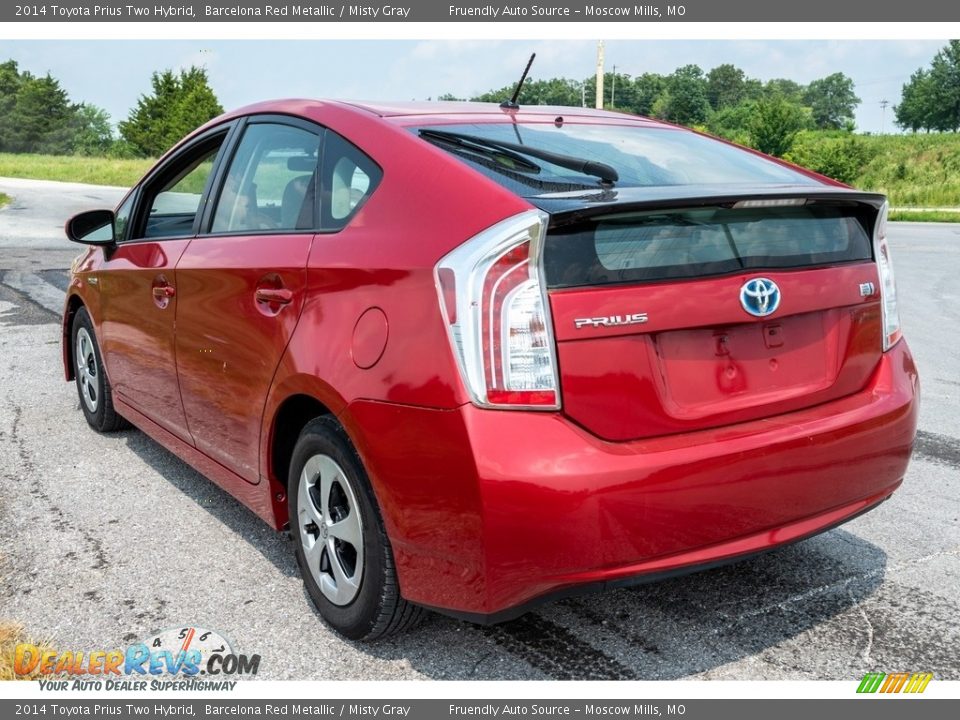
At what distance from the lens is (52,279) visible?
37.2 feet

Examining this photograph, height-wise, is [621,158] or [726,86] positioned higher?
[726,86]

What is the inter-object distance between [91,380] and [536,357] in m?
3.79

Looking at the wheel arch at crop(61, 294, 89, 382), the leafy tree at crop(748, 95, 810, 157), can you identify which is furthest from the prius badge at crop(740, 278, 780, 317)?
the leafy tree at crop(748, 95, 810, 157)

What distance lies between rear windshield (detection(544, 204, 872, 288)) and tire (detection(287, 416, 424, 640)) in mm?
885

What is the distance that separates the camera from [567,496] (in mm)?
2275

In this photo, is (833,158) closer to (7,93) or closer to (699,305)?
(699,305)

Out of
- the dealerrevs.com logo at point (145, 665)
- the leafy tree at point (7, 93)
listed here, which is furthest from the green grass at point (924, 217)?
the leafy tree at point (7, 93)

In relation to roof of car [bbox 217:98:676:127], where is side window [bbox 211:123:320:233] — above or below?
below

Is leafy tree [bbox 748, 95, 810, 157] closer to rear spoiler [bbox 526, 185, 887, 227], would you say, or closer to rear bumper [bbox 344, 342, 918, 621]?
rear spoiler [bbox 526, 185, 887, 227]

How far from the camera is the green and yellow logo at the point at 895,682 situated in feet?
8.73

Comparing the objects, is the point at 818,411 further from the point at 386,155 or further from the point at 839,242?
the point at 386,155

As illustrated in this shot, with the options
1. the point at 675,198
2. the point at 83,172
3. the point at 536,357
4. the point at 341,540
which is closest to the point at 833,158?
the point at 83,172

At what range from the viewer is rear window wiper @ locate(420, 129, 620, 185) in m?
2.73
